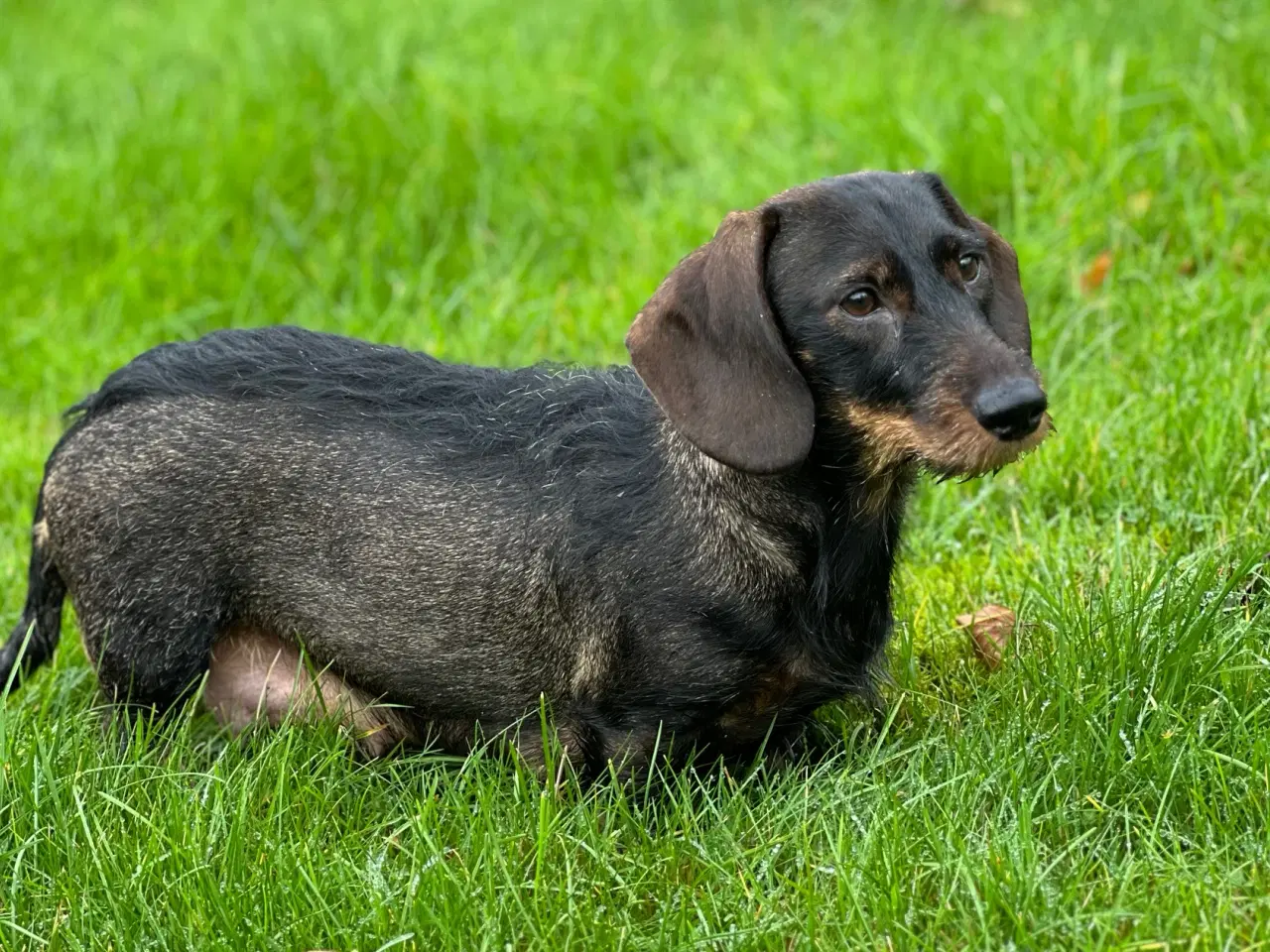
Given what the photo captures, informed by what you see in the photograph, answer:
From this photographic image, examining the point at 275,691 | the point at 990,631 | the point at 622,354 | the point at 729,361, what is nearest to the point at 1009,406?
the point at 729,361

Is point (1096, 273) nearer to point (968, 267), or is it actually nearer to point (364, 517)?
point (968, 267)

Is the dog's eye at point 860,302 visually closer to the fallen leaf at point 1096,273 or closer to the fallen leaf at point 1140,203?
the fallen leaf at point 1096,273

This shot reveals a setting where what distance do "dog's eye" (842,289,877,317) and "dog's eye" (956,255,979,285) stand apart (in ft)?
0.76

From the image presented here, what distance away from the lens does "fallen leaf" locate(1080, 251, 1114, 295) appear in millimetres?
5594

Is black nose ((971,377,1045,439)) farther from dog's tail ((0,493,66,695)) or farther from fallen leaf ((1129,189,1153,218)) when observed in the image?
fallen leaf ((1129,189,1153,218))

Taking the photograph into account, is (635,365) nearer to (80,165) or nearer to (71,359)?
(71,359)

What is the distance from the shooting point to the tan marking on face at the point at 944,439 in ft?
10.5

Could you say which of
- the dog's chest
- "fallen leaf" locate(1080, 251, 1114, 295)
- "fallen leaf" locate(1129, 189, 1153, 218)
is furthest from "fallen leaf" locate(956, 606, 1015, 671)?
"fallen leaf" locate(1129, 189, 1153, 218)

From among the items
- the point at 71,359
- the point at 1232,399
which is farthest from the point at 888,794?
the point at 71,359

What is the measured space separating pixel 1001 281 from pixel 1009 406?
0.72m

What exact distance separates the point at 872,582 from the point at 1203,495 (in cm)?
118

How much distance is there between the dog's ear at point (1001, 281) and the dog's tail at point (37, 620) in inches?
91.7

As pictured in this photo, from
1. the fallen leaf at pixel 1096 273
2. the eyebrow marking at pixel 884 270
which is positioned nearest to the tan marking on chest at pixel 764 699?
the eyebrow marking at pixel 884 270

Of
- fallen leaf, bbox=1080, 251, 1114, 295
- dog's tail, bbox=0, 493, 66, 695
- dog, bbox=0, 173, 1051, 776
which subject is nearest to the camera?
dog, bbox=0, 173, 1051, 776
